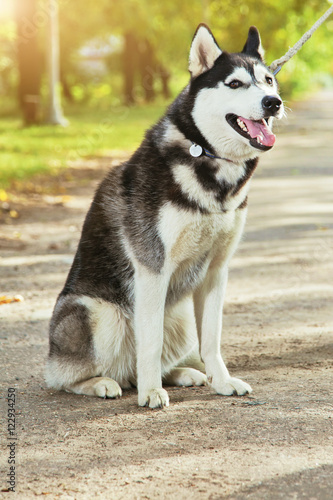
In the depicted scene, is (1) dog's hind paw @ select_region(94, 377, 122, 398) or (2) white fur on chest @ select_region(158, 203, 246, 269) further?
(1) dog's hind paw @ select_region(94, 377, 122, 398)

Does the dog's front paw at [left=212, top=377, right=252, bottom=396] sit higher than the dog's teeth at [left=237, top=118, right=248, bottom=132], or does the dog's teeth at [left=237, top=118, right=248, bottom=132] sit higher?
the dog's teeth at [left=237, top=118, right=248, bottom=132]

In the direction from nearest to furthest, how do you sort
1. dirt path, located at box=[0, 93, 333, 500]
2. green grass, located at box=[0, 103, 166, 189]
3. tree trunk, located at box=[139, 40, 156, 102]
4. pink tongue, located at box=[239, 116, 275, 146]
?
dirt path, located at box=[0, 93, 333, 500]
pink tongue, located at box=[239, 116, 275, 146]
green grass, located at box=[0, 103, 166, 189]
tree trunk, located at box=[139, 40, 156, 102]

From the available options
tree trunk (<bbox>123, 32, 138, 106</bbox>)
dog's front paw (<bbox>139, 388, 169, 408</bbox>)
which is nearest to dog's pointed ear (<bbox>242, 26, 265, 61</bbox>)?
dog's front paw (<bbox>139, 388, 169, 408</bbox>)

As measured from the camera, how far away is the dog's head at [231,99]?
3641 millimetres

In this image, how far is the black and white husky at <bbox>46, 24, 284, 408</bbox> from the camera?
3756 mm

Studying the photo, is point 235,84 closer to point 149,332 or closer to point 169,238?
point 169,238

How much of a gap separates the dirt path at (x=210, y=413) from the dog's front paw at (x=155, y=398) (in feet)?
0.20

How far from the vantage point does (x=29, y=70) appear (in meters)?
22.0

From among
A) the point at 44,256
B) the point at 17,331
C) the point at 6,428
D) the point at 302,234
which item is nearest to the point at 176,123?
the point at 6,428

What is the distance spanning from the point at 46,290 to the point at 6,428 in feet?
9.60

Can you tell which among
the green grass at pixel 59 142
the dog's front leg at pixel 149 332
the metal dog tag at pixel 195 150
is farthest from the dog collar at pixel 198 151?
the green grass at pixel 59 142

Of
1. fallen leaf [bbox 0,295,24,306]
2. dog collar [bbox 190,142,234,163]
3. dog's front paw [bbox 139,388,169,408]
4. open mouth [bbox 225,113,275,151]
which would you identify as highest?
open mouth [bbox 225,113,275,151]

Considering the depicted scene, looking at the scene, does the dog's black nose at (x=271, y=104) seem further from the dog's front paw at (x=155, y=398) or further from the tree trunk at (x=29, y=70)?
the tree trunk at (x=29, y=70)

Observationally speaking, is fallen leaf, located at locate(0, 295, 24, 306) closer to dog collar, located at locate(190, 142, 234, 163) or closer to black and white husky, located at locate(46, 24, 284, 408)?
black and white husky, located at locate(46, 24, 284, 408)
